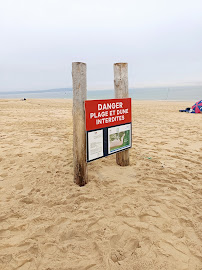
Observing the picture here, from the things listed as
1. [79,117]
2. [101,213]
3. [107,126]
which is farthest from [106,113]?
[101,213]

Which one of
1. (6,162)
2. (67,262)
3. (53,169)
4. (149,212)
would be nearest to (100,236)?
(67,262)

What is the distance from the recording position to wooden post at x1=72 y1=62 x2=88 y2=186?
292 cm

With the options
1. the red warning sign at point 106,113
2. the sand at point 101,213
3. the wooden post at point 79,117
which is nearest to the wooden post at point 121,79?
the red warning sign at point 106,113

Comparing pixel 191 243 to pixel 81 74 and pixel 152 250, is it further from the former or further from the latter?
pixel 81 74

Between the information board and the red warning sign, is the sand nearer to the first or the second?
the information board

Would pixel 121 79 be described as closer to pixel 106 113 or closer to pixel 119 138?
pixel 106 113

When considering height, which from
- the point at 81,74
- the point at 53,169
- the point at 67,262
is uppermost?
the point at 81,74

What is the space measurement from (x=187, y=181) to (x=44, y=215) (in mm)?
2494

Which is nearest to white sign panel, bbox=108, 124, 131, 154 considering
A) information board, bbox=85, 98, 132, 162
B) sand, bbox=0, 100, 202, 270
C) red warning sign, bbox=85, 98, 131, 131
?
information board, bbox=85, 98, 132, 162

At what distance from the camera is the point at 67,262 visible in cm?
199

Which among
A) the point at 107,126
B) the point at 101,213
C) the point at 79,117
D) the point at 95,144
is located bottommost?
the point at 101,213

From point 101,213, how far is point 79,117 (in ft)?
4.64

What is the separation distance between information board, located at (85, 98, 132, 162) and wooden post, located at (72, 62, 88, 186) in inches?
3.2

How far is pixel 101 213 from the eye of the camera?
266cm
